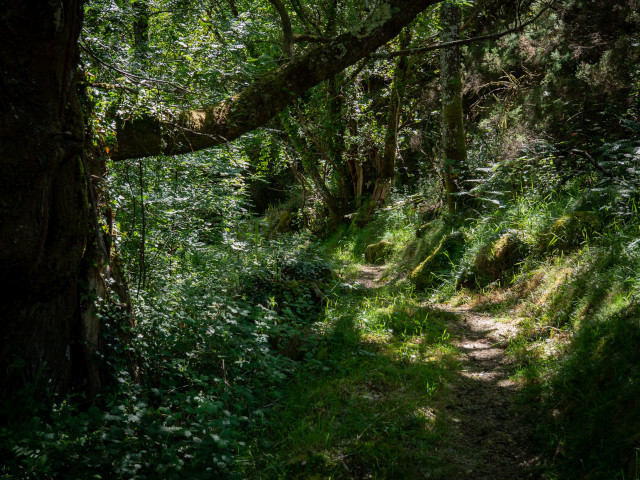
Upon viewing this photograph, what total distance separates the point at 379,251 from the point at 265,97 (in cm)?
607

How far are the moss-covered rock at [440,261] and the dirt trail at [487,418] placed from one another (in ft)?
6.37

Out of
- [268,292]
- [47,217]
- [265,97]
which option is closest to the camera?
[47,217]

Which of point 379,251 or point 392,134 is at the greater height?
point 392,134

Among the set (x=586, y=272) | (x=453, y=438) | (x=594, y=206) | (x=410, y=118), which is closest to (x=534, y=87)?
(x=410, y=118)

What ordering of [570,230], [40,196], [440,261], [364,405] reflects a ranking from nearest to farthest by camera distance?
1. [40,196]
2. [364,405]
3. [570,230]
4. [440,261]

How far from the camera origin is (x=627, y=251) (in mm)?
3986

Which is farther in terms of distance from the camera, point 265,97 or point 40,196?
point 265,97

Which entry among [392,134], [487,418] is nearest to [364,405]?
[487,418]

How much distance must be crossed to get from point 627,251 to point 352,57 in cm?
327

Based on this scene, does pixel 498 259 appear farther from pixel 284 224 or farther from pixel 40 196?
pixel 284 224

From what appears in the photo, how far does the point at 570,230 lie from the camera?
5.05 m

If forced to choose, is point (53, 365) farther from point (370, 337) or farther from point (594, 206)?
point (594, 206)

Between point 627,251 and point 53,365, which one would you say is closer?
point 53,365

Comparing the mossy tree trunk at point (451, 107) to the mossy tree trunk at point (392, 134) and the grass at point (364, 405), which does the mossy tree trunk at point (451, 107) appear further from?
the grass at point (364, 405)
